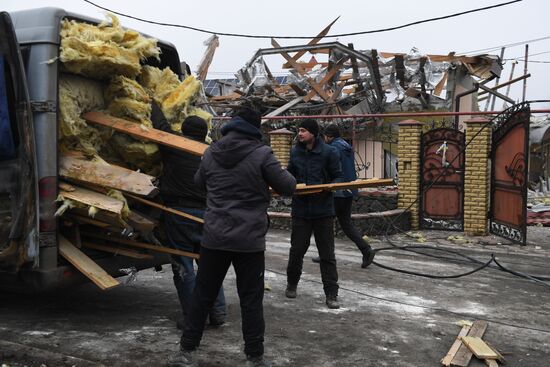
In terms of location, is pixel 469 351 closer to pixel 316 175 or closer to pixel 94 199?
pixel 316 175

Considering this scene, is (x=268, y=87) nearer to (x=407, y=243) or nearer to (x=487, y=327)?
(x=407, y=243)

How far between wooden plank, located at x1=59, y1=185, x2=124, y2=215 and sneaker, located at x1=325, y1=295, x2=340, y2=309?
225 centimetres

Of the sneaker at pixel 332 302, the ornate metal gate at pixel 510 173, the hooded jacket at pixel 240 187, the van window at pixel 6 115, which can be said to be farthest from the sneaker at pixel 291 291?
the ornate metal gate at pixel 510 173

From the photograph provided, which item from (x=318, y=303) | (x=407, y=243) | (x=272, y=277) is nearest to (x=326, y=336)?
(x=318, y=303)

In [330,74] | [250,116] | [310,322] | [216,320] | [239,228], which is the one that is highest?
[330,74]

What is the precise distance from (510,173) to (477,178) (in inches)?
26.8

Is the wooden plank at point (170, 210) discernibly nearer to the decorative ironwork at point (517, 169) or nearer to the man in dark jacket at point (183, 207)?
the man in dark jacket at point (183, 207)

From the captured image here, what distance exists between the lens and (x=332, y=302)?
5246 millimetres

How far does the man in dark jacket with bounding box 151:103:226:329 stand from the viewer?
4.41 metres

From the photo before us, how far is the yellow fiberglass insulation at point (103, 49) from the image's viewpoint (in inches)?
160

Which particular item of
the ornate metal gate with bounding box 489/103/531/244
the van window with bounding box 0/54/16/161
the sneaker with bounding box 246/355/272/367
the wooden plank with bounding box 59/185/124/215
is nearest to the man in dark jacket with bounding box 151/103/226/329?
the wooden plank with bounding box 59/185/124/215

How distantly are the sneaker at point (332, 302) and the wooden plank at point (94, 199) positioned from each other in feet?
7.38

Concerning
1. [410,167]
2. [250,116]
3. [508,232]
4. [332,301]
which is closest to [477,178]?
[508,232]

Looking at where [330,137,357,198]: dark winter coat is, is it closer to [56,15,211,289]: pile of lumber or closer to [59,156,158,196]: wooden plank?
[56,15,211,289]: pile of lumber
